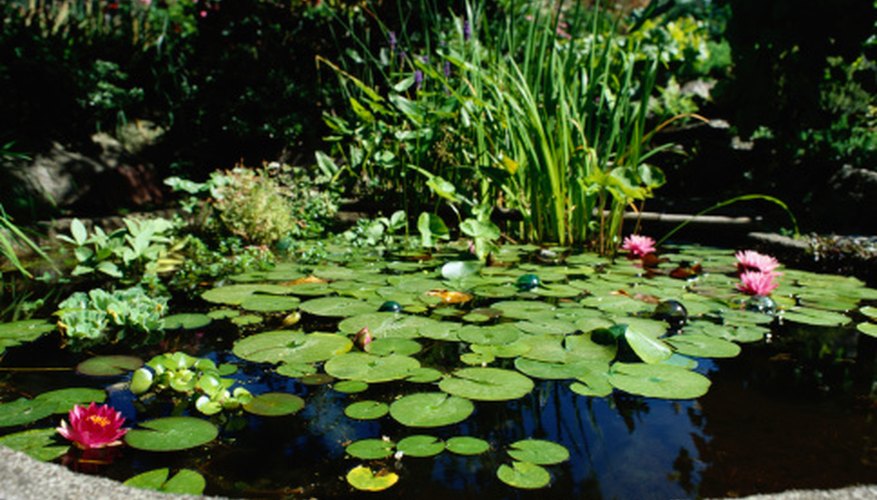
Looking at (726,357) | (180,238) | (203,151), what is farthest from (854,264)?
(203,151)

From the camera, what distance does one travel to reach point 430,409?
3.64 feet

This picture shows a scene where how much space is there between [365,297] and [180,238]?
5.93 feet

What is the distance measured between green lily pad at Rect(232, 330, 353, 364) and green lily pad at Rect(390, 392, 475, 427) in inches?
12.5

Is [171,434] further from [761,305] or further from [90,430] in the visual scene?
[761,305]

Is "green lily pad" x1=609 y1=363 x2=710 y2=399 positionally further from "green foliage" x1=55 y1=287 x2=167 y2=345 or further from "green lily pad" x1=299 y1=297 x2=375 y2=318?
"green foliage" x1=55 y1=287 x2=167 y2=345

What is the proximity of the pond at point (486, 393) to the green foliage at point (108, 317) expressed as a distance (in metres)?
0.05

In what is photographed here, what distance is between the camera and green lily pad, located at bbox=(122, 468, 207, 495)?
85 centimetres

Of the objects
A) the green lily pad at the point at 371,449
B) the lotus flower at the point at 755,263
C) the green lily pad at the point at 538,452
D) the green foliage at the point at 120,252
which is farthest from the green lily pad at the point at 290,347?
the lotus flower at the point at 755,263

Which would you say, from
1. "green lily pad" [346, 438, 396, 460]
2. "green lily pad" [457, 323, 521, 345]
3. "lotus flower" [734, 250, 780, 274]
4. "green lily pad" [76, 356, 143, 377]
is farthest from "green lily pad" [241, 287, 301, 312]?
"lotus flower" [734, 250, 780, 274]

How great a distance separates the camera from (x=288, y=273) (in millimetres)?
2367

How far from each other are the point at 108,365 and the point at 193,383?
304 mm

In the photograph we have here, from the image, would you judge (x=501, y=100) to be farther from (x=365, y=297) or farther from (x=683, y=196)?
(x=683, y=196)

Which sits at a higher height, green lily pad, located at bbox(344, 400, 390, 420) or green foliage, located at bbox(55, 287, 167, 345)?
green foliage, located at bbox(55, 287, 167, 345)

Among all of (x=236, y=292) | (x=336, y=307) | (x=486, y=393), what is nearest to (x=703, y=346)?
(x=486, y=393)
